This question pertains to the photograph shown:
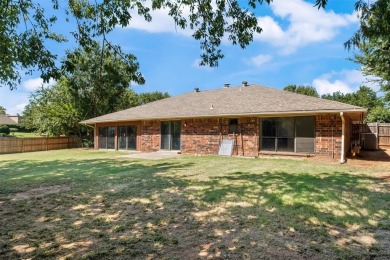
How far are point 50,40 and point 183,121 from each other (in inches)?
460

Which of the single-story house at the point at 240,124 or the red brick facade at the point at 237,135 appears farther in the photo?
the single-story house at the point at 240,124

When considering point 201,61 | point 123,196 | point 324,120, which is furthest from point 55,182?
point 324,120

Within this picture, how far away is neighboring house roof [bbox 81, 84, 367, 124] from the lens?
13227 mm

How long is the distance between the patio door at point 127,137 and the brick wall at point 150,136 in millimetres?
945

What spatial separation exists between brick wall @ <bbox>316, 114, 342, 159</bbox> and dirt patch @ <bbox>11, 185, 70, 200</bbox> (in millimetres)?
10896

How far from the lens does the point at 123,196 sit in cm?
651

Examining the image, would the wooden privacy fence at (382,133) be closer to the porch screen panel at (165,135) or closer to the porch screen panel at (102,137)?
the porch screen panel at (165,135)

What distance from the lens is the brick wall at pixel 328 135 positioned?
12844 millimetres

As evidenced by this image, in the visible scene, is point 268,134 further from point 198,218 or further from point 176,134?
point 198,218

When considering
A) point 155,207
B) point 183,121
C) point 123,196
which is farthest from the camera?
point 183,121

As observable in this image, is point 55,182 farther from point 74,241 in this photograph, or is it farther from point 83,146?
point 83,146

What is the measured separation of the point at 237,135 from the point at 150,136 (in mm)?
6523

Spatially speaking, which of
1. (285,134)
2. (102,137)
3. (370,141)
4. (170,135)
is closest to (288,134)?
(285,134)

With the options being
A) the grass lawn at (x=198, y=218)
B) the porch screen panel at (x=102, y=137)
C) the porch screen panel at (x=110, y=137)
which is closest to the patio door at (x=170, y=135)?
the porch screen panel at (x=110, y=137)
